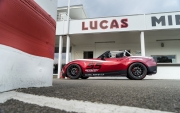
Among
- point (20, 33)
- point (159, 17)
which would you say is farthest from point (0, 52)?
point (159, 17)

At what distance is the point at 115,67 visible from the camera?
5.63m

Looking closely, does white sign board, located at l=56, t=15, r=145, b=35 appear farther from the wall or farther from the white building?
the wall

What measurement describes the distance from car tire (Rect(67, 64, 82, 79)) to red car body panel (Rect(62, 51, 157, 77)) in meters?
0.15

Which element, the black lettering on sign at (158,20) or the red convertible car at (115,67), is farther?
the black lettering on sign at (158,20)

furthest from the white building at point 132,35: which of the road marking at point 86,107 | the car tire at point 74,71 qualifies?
the road marking at point 86,107

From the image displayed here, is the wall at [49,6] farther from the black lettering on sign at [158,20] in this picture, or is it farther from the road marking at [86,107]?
the black lettering on sign at [158,20]

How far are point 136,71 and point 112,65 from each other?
3.40ft

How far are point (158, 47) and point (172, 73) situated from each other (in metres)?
2.73

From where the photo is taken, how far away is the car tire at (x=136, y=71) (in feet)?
17.8

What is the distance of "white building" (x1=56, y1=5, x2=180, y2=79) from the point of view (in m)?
7.70

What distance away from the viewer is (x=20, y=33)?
167cm

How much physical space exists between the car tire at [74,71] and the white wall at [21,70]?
374cm

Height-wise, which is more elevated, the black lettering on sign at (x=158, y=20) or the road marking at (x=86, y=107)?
the black lettering on sign at (x=158, y=20)

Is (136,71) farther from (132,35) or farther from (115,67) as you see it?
(132,35)
